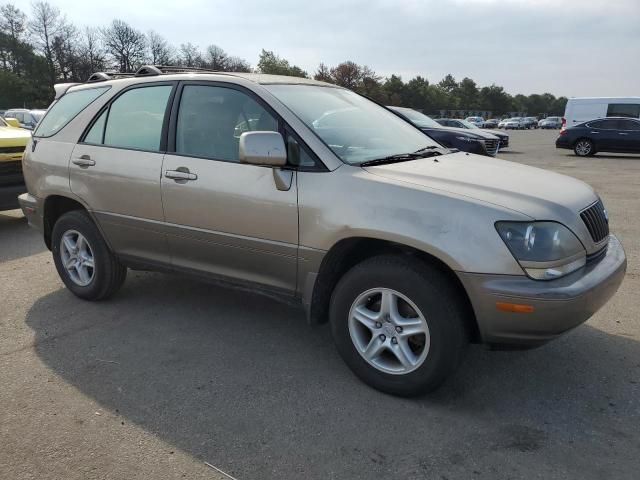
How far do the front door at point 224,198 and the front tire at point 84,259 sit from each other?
32.9 inches

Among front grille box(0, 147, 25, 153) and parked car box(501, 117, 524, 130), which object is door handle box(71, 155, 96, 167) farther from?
parked car box(501, 117, 524, 130)

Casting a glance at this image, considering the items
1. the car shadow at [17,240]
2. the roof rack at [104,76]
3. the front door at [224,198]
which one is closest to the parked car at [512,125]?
the car shadow at [17,240]

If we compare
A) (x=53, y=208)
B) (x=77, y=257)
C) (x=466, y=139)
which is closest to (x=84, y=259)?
(x=77, y=257)

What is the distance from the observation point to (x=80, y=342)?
3768mm

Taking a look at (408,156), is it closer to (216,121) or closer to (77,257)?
(216,121)

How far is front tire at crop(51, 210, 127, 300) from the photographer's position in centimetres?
431

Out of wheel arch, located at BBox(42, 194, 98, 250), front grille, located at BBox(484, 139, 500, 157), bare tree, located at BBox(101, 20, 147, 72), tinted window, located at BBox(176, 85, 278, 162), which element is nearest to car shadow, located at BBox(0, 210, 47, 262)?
wheel arch, located at BBox(42, 194, 98, 250)

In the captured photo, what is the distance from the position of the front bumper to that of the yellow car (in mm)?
6274

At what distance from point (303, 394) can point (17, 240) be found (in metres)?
5.30

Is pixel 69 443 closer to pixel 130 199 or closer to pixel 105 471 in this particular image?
pixel 105 471

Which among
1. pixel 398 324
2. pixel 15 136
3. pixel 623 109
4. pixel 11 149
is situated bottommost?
pixel 398 324

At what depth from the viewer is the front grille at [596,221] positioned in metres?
2.96

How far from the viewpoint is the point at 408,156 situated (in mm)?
3496

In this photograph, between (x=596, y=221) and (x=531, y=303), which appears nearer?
(x=531, y=303)
